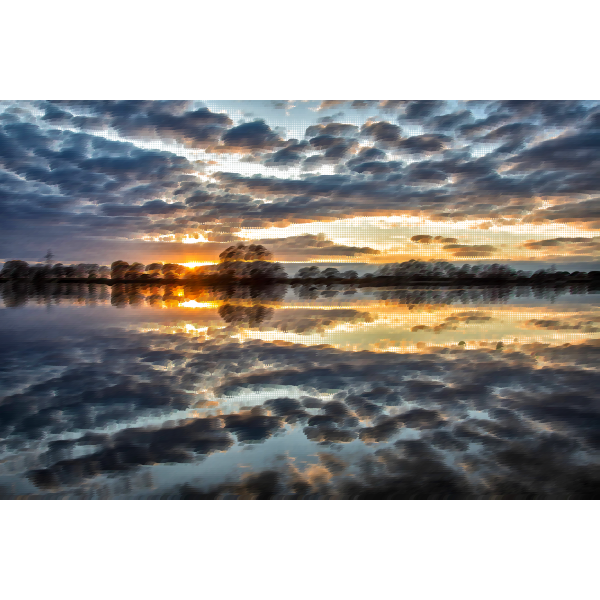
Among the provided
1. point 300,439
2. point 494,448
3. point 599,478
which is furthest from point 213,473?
point 599,478

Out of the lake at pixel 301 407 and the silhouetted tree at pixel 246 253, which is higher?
the silhouetted tree at pixel 246 253

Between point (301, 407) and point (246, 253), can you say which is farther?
point (246, 253)

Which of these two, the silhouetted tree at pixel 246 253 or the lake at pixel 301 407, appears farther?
the silhouetted tree at pixel 246 253

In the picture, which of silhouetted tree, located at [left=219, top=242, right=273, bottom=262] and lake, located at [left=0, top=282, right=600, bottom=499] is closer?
lake, located at [left=0, top=282, right=600, bottom=499]

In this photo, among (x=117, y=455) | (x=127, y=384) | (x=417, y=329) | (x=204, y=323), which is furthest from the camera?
(x=204, y=323)

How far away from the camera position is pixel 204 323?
640 cm

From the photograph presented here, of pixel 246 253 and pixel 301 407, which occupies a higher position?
pixel 246 253
